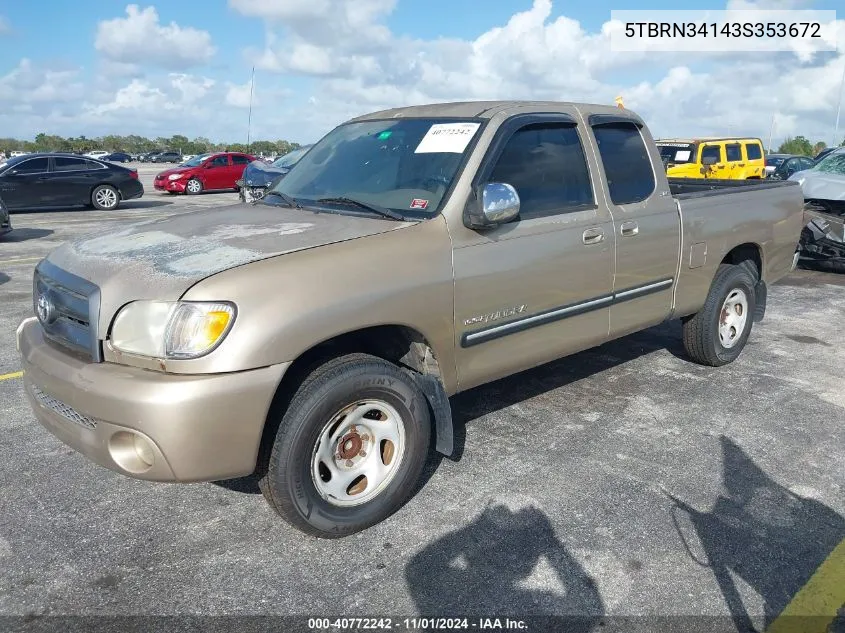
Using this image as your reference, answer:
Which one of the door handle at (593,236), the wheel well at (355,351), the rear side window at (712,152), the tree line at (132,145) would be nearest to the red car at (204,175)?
the rear side window at (712,152)

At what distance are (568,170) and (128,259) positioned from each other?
241 cm

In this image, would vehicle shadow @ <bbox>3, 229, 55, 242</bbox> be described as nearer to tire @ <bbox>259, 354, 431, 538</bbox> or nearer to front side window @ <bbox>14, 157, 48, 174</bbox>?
front side window @ <bbox>14, 157, 48, 174</bbox>

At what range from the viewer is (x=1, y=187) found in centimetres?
1588

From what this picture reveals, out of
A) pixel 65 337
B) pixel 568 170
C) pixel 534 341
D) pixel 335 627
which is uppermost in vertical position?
pixel 568 170

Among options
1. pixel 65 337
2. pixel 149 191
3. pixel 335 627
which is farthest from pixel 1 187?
pixel 335 627

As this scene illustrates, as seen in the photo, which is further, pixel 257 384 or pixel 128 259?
pixel 128 259

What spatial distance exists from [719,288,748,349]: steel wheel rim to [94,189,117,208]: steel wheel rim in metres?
16.3

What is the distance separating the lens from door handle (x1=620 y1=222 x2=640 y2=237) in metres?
4.25

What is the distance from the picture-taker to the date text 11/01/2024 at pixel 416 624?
8.48ft

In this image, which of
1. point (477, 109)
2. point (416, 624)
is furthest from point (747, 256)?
point (416, 624)

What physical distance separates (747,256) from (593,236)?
7.38 feet

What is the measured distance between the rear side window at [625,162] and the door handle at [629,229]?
144 mm

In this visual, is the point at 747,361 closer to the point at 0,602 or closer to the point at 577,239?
the point at 577,239

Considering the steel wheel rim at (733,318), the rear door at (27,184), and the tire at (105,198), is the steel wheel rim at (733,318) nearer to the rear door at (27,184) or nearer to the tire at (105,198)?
the rear door at (27,184)
